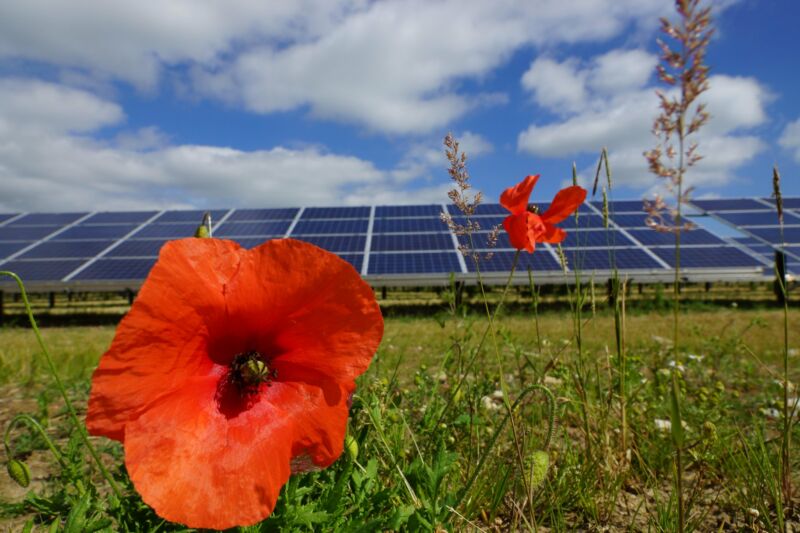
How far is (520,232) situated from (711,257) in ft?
40.1

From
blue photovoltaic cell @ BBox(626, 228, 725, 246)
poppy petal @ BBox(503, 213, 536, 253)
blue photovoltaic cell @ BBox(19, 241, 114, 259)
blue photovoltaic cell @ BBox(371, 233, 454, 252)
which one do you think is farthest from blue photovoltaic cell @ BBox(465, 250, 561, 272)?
poppy petal @ BBox(503, 213, 536, 253)

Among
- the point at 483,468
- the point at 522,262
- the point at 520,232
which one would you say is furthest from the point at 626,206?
the point at 520,232

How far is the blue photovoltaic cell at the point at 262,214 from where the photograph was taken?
48.6 ft

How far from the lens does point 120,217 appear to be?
15.6 meters

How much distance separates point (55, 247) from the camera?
12648mm

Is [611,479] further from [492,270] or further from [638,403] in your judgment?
[492,270]

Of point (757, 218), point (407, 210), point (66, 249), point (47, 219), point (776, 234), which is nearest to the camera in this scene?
point (66, 249)

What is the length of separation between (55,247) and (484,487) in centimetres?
1392

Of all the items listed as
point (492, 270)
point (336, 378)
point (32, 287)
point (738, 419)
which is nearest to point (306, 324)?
point (336, 378)

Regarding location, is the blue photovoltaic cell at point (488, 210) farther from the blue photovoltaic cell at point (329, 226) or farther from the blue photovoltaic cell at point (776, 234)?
the blue photovoltaic cell at point (776, 234)

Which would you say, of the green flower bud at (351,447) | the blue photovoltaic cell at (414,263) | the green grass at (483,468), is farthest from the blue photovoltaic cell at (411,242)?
the green flower bud at (351,447)

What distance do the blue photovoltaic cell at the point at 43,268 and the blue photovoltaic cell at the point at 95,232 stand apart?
1.90 m

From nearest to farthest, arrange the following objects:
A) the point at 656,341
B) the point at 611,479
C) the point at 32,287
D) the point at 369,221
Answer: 1. the point at 611,479
2. the point at 656,341
3. the point at 32,287
4. the point at 369,221

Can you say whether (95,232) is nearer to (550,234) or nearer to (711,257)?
(711,257)
